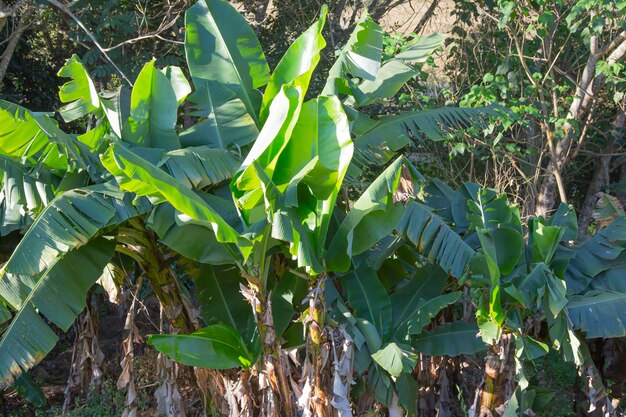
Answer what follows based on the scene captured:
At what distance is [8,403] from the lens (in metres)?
9.71

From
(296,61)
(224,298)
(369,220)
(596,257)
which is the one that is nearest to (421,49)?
(296,61)

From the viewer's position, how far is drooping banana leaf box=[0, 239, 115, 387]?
5594 millimetres

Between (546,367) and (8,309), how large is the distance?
6.29 meters

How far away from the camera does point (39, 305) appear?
5.74 metres

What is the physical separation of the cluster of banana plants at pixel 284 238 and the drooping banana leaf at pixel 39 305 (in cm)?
1

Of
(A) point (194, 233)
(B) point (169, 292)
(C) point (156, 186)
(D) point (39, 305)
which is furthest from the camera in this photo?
(B) point (169, 292)

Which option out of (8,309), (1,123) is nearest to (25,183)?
(1,123)

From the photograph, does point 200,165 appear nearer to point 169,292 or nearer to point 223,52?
point 223,52

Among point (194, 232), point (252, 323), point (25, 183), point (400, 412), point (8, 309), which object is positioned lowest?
point (400, 412)

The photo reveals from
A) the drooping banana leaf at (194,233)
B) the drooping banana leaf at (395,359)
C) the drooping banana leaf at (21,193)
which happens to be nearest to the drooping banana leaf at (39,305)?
the drooping banana leaf at (21,193)

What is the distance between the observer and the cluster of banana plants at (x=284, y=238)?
5.67 meters

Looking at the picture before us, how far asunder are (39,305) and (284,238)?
1.91 metres

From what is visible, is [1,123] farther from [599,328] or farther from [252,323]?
[599,328]

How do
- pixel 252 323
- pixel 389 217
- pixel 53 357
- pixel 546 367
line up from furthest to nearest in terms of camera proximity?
1. pixel 53 357
2. pixel 546 367
3. pixel 252 323
4. pixel 389 217
